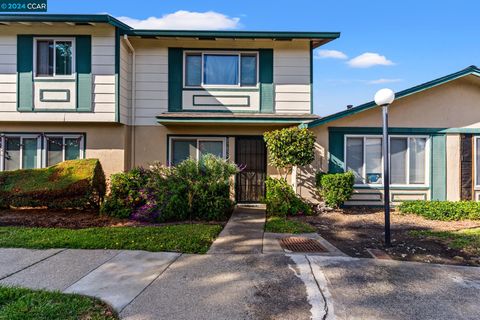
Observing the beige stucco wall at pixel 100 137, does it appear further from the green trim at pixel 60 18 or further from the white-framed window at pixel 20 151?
the green trim at pixel 60 18

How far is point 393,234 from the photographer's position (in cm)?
682

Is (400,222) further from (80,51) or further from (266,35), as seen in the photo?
(80,51)

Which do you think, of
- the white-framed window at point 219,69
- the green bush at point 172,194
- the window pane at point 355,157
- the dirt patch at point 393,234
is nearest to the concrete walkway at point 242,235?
the green bush at point 172,194

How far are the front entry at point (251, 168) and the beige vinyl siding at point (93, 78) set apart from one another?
4.35 m

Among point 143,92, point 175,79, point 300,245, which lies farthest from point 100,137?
point 300,245

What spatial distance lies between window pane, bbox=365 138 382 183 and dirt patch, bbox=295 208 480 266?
109 centimetres

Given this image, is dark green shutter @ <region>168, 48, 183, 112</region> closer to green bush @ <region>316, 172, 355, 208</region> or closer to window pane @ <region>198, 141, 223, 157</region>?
window pane @ <region>198, 141, 223, 157</region>

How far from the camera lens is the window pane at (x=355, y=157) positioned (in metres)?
10.0

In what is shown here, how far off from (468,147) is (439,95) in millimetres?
1932

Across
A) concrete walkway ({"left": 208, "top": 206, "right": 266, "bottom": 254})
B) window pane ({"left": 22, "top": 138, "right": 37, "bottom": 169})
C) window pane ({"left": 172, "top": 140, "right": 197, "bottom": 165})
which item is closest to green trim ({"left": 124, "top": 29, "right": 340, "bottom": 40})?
window pane ({"left": 172, "top": 140, "right": 197, "bottom": 165})

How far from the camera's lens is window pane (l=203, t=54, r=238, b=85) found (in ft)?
34.2

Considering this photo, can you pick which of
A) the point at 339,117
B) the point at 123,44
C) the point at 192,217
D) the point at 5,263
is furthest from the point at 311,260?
the point at 123,44

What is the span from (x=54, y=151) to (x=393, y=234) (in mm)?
10291

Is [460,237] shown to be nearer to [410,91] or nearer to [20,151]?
[410,91]
